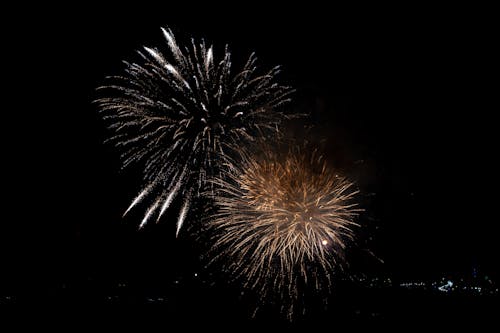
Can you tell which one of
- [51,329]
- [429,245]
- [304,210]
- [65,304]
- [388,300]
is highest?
[429,245]

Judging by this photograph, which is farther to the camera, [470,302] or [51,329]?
[51,329]

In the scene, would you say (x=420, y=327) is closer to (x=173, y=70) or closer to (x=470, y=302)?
(x=470, y=302)

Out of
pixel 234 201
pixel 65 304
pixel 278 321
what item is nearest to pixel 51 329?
pixel 65 304

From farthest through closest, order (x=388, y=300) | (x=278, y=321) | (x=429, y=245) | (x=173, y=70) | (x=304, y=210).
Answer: (x=278, y=321), (x=388, y=300), (x=429, y=245), (x=304, y=210), (x=173, y=70)

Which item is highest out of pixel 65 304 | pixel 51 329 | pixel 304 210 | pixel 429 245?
pixel 429 245

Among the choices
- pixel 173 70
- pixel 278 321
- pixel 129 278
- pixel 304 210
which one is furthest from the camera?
pixel 129 278

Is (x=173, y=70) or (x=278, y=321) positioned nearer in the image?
(x=173, y=70)

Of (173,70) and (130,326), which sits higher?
(173,70)

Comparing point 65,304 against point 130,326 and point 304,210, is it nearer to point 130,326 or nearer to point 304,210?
point 130,326

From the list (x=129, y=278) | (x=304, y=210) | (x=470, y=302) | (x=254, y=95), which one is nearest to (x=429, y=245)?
(x=470, y=302)
